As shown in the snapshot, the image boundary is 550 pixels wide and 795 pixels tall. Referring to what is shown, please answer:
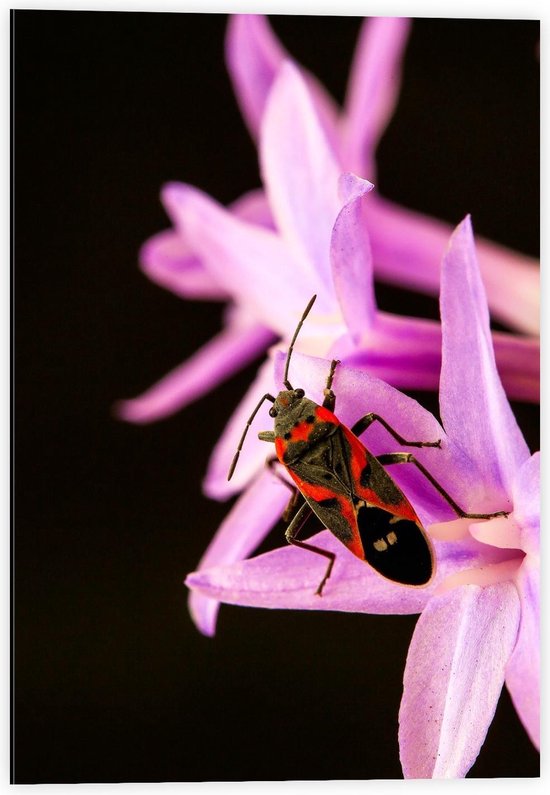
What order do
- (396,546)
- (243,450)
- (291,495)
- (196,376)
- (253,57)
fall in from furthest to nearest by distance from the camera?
1. (196,376)
2. (253,57)
3. (243,450)
4. (291,495)
5. (396,546)

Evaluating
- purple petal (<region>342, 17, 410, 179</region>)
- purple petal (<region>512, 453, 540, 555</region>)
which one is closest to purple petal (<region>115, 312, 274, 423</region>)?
purple petal (<region>342, 17, 410, 179</region>)

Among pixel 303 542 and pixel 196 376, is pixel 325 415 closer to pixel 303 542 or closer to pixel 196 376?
pixel 303 542

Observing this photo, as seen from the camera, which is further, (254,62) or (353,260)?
(254,62)

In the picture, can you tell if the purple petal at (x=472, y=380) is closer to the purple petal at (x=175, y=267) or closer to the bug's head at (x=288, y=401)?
the bug's head at (x=288, y=401)

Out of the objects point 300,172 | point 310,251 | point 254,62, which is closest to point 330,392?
point 310,251

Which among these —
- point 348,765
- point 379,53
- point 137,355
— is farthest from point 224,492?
point 379,53

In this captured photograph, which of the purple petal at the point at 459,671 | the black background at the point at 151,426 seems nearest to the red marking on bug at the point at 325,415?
the purple petal at the point at 459,671

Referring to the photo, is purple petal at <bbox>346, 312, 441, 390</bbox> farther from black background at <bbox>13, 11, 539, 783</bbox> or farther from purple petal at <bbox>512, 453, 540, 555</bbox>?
black background at <bbox>13, 11, 539, 783</bbox>

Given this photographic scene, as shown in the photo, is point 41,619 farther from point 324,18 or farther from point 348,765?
point 324,18
